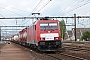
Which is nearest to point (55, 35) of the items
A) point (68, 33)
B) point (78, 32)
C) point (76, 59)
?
point (76, 59)

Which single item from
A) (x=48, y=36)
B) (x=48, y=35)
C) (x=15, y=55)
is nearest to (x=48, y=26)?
(x=48, y=35)

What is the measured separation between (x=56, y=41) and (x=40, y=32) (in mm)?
1886

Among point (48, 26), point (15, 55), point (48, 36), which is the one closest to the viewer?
point (15, 55)

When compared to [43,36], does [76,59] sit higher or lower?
lower

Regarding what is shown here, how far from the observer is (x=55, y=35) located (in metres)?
25.8

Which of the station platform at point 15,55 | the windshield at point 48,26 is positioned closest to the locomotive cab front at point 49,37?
the windshield at point 48,26

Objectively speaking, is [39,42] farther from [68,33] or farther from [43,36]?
[68,33]

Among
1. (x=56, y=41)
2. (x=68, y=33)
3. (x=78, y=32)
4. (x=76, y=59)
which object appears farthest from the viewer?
(x=68, y=33)

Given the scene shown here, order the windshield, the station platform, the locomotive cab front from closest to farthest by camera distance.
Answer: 1. the station platform
2. the locomotive cab front
3. the windshield

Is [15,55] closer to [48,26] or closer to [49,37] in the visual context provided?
[49,37]

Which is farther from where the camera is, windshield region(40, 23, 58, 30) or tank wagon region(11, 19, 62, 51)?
windshield region(40, 23, 58, 30)

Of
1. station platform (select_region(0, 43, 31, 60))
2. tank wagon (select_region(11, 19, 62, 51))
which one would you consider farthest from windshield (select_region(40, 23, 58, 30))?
station platform (select_region(0, 43, 31, 60))

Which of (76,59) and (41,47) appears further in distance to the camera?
(41,47)

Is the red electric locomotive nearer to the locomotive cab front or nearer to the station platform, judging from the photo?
the locomotive cab front
